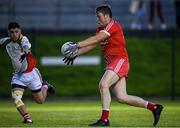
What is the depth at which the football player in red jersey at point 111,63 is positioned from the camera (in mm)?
15555

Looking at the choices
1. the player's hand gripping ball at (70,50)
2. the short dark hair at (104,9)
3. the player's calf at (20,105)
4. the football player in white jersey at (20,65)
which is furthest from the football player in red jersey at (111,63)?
the player's calf at (20,105)

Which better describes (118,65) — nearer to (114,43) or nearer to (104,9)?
(114,43)

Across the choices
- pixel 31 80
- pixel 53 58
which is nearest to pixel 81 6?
pixel 53 58

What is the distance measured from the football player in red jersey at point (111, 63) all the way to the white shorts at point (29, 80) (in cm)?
186

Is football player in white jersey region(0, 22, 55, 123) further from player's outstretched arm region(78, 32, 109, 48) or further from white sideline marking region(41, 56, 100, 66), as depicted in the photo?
white sideline marking region(41, 56, 100, 66)

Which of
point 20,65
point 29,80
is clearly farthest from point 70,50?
point 29,80

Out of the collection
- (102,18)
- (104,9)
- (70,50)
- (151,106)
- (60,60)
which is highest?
(104,9)

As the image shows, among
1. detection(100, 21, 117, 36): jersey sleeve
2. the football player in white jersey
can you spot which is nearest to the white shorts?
the football player in white jersey

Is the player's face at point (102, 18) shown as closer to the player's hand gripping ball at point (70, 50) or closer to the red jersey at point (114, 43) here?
the red jersey at point (114, 43)

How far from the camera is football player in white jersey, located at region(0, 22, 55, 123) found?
16719 mm

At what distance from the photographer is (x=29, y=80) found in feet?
57.4

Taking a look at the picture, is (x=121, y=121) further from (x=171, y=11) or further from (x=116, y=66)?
(x=171, y=11)

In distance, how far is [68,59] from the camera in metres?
15.5

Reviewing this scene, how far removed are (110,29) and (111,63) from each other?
687mm
